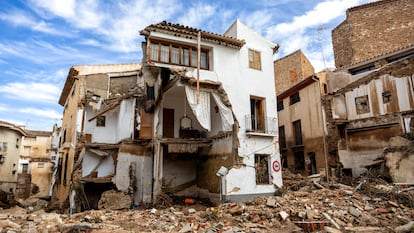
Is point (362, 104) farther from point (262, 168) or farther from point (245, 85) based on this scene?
point (262, 168)

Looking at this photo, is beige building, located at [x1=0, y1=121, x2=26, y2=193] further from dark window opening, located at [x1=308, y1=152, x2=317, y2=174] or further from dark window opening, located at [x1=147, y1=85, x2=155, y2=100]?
dark window opening, located at [x1=308, y1=152, x2=317, y2=174]

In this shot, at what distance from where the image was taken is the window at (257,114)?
1476 centimetres

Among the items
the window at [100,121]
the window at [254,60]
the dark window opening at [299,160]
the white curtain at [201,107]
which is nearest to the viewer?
the white curtain at [201,107]

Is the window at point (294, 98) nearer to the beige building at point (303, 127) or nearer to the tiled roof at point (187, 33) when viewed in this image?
the beige building at point (303, 127)

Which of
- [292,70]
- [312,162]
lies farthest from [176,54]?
[292,70]

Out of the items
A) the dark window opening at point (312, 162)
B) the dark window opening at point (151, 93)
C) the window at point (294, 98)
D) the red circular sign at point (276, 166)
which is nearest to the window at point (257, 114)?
the red circular sign at point (276, 166)

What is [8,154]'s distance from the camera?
28.3m

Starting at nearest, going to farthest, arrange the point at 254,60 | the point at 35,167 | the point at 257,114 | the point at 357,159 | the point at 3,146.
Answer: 1. the point at 257,114
2. the point at 254,60
3. the point at 357,159
4. the point at 3,146
5. the point at 35,167

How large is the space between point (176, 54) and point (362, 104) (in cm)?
1334

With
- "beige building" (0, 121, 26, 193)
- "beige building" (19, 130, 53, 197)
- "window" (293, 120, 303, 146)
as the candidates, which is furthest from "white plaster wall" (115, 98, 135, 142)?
"beige building" (19, 130, 53, 197)

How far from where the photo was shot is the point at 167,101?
16.5 meters

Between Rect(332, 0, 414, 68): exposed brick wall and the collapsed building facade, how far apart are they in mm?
13753

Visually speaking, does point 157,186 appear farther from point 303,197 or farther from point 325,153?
point 325,153

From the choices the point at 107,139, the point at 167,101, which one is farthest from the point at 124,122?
the point at 167,101
